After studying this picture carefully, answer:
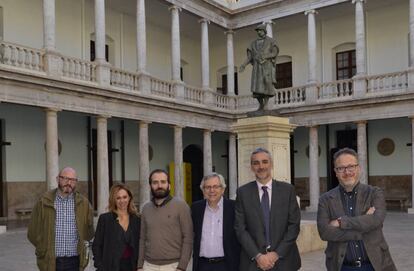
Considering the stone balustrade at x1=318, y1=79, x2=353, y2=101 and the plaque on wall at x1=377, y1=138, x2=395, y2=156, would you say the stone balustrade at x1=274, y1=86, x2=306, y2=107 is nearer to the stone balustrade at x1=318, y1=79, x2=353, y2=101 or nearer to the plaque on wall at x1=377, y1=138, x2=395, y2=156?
the stone balustrade at x1=318, y1=79, x2=353, y2=101

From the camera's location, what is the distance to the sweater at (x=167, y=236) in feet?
16.0

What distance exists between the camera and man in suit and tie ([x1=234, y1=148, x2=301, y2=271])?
4727 mm

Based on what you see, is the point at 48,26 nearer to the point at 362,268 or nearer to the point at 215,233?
the point at 215,233

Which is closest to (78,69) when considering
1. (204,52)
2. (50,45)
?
(50,45)

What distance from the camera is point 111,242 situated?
4996 mm

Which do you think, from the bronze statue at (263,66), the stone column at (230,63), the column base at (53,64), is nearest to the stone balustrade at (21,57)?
the column base at (53,64)

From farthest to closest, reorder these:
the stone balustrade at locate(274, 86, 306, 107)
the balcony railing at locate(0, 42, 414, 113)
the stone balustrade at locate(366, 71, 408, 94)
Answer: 1. the stone balustrade at locate(274, 86, 306, 107)
2. the stone balustrade at locate(366, 71, 408, 94)
3. the balcony railing at locate(0, 42, 414, 113)

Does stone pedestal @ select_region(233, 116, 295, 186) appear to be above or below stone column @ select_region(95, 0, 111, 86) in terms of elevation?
below

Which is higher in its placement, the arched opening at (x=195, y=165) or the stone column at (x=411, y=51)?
the stone column at (x=411, y=51)

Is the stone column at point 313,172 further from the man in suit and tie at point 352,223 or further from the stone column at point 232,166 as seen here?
the man in suit and tie at point 352,223

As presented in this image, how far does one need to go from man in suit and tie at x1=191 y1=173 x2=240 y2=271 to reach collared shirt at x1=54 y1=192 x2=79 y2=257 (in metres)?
1.28

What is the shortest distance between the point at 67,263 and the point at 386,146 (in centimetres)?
2149

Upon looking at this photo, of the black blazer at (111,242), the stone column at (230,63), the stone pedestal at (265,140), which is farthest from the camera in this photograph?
the stone column at (230,63)

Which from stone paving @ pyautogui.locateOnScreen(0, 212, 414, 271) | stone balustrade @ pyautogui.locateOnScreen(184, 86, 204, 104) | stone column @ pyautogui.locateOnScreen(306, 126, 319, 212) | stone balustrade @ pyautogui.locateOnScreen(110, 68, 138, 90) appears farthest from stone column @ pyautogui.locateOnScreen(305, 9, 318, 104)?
stone paving @ pyautogui.locateOnScreen(0, 212, 414, 271)
